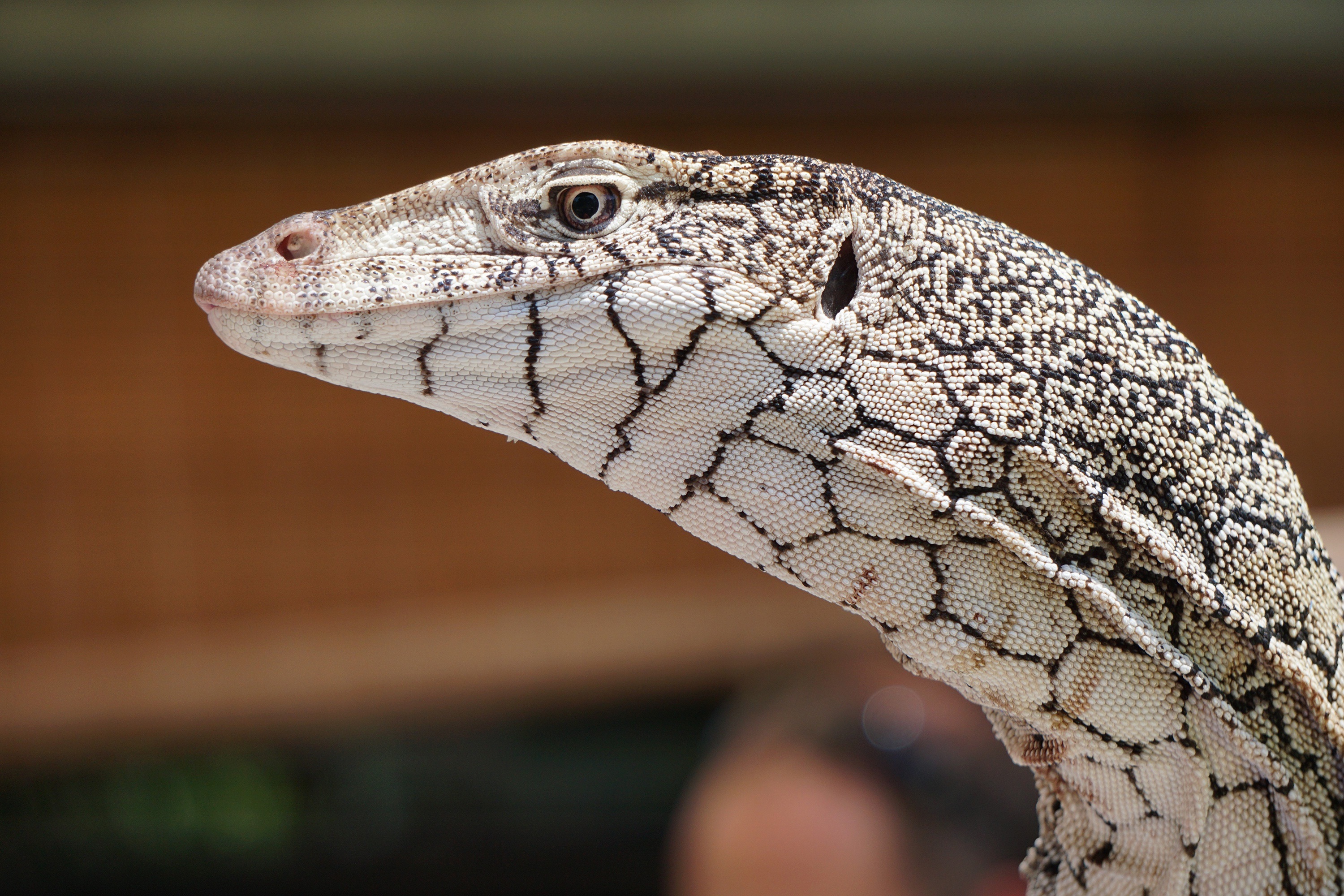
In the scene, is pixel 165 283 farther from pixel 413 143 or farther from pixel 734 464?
pixel 734 464

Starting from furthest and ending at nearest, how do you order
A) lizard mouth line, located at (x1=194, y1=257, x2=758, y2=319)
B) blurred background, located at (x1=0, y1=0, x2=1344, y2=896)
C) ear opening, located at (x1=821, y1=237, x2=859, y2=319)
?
blurred background, located at (x1=0, y1=0, x2=1344, y2=896) < ear opening, located at (x1=821, y1=237, x2=859, y2=319) < lizard mouth line, located at (x1=194, y1=257, x2=758, y2=319)

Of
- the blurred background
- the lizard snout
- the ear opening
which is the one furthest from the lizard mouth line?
the blurred background

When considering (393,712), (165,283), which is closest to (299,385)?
(165,283)

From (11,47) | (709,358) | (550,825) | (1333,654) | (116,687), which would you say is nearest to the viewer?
(709,358)

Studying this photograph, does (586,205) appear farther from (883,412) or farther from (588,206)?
(883,412)

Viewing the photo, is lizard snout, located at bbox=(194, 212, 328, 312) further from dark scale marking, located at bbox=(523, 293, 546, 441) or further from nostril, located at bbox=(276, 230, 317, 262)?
dark scale marking, located at bbox=(523, 293, 546, 441)

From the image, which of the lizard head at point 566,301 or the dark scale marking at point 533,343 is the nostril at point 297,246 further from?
the dark scale marking at point 533,343
